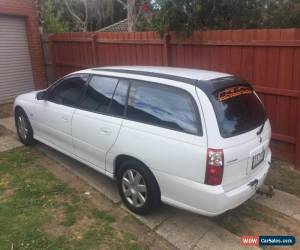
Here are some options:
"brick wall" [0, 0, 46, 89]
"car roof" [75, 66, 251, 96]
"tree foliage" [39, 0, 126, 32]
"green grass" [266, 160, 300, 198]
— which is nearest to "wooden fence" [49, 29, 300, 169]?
"green grass" [266, 160, 300, 198]

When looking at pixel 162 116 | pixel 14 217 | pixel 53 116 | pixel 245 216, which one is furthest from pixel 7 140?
pixel 245 216

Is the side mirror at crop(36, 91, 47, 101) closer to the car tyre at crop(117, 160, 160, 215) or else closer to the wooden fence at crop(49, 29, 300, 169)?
the car tyre at crop(117, 160, 160, 215)

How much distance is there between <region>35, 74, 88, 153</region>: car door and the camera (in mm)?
5137

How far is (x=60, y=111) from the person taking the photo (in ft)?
17.4

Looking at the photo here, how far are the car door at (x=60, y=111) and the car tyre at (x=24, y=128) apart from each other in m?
0.50

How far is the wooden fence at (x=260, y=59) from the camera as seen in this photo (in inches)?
204

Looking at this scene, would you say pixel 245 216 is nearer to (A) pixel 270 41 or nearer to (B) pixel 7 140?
(A) pixel 270 41

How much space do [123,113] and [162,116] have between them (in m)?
0.64

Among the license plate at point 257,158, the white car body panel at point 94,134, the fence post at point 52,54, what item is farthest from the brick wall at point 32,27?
the license plate at point 257,158

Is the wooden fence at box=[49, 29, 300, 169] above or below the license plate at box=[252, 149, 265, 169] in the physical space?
above

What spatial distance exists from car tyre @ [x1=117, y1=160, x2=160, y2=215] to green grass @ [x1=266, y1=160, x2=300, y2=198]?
2.01m

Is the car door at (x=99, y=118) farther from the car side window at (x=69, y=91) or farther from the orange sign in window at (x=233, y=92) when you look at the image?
the orange sign in window at (x=233, y=92)

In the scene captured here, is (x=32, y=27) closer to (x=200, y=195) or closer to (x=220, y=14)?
(x=220, y=14)

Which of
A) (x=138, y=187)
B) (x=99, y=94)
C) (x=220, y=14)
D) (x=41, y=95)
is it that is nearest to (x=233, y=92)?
(x=138, y=187)
